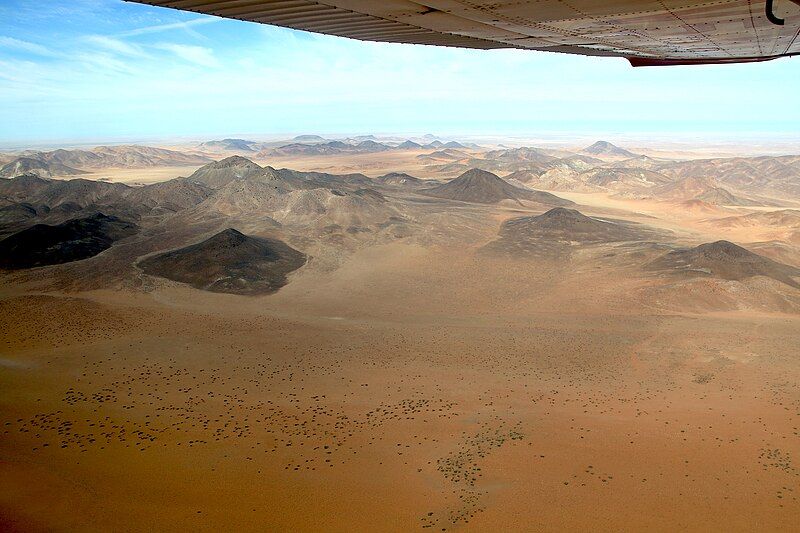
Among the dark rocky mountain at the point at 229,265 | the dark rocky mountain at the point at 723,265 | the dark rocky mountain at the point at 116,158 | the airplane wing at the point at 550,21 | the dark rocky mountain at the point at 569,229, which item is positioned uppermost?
the dark rocky mountain at the point at 116,158

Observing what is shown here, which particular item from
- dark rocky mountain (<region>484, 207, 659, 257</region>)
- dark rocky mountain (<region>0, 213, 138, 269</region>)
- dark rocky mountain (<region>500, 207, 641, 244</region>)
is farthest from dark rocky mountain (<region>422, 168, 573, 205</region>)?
A: dark rocky mountain (<region>0, 213, 138, 269</region>)

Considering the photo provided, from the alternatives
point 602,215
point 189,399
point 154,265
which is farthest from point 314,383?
point 602,215

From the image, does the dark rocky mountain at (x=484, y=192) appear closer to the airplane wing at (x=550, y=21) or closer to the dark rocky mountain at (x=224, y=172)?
the dark rocky mountain at (x=224, y=172)

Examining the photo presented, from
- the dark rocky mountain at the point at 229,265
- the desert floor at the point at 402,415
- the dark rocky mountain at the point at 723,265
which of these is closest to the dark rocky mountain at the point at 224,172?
the dark rocky mountain at the point at 229,265

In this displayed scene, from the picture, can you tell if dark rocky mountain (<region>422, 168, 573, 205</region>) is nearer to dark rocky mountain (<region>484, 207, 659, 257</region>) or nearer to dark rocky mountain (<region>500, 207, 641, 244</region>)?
dark rocky mountain (<region>484, 207, 659, 257</region>)

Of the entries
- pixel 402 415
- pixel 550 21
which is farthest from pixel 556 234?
pixel 550 21

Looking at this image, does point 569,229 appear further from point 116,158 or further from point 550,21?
point 116,158

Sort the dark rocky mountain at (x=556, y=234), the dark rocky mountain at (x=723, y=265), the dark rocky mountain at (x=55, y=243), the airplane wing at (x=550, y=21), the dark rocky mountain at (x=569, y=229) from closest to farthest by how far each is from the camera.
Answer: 1. the airplane wing at (x=550, y=21)
2. the dark rocky mountain at (x=723, y=265)
3. the dark rocky mountain at (x=55, y=243)
4. the dark rocky mountain at (x=556, y=234)
5. the dark rocky mountain at (x=569, y=229)
